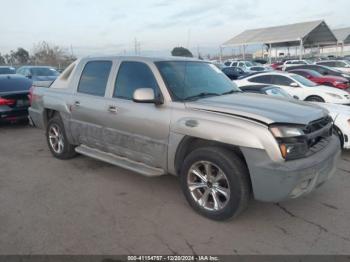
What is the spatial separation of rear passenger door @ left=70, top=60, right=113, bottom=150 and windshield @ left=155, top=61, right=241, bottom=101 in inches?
41.2

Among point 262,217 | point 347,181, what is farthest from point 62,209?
point 347,181

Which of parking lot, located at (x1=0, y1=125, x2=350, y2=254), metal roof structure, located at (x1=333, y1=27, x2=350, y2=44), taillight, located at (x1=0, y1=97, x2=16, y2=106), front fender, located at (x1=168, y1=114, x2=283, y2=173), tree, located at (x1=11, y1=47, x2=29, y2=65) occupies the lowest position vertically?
parking lot, located at (x1=0, y1=125, x2=350, y2=254)

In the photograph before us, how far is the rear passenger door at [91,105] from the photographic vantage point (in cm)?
484

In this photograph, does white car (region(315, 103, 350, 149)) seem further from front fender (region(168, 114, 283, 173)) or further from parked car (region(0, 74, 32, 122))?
parked car (region(0, 74, 32, 122))

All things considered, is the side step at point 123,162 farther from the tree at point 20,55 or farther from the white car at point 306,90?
the tree at point 20,55

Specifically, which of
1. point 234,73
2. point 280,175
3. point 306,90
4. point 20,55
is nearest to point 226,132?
point 280,175

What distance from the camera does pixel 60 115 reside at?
5742 mm

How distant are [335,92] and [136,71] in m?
8.64

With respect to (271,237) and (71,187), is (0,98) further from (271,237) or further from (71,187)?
(271,237)

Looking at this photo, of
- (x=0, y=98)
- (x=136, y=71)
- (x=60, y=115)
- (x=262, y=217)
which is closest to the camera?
(x=262, y=217)

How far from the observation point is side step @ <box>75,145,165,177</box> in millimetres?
4164

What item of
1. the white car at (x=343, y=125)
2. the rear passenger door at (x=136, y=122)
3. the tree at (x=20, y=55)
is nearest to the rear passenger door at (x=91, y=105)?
the rear passenger door at (x=136, y=122)

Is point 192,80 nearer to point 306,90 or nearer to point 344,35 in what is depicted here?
point 306,90

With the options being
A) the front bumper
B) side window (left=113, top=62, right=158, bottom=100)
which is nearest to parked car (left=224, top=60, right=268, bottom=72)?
side window (left=113, top=62, right=158, bottom=100)
